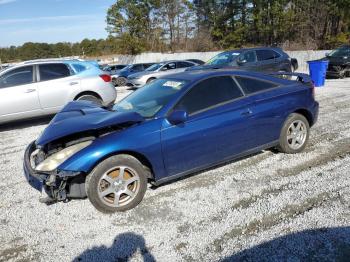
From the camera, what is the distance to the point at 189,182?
449 cm

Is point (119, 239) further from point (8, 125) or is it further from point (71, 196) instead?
point (8, 125)

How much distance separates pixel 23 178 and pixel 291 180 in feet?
12.8

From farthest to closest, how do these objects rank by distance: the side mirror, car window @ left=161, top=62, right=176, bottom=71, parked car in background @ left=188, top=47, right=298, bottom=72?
1. car window @ left=161, top=62, right=176, bottom=71
2. parked car in background @ left=188, top=47, right=298, bottom=72
3. the side mirror

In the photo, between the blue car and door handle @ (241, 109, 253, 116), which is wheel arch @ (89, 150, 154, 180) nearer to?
the blue car

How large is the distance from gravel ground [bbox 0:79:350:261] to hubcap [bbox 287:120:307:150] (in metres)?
0.26

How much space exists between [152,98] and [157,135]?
831 millimetres

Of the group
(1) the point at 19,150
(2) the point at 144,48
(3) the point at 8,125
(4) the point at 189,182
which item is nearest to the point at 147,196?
(4) the point at 189,182

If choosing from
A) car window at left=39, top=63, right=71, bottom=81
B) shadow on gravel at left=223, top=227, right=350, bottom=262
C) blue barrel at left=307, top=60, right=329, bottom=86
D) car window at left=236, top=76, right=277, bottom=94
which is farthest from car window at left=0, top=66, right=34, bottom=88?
blue barrel at left=307, top=60, right=329, bottom=86

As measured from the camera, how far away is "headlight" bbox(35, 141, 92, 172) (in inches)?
142

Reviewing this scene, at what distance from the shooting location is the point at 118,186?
376cm

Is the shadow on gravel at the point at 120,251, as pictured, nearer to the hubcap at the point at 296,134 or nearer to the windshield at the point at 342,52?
the hubcap at the point at 296,134

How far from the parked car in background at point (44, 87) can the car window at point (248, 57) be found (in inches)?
213

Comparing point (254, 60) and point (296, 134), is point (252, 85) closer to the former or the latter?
point (296, 134)

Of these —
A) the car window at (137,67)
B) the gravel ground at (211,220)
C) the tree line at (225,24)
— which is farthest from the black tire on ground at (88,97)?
the tree line at (225,24)
